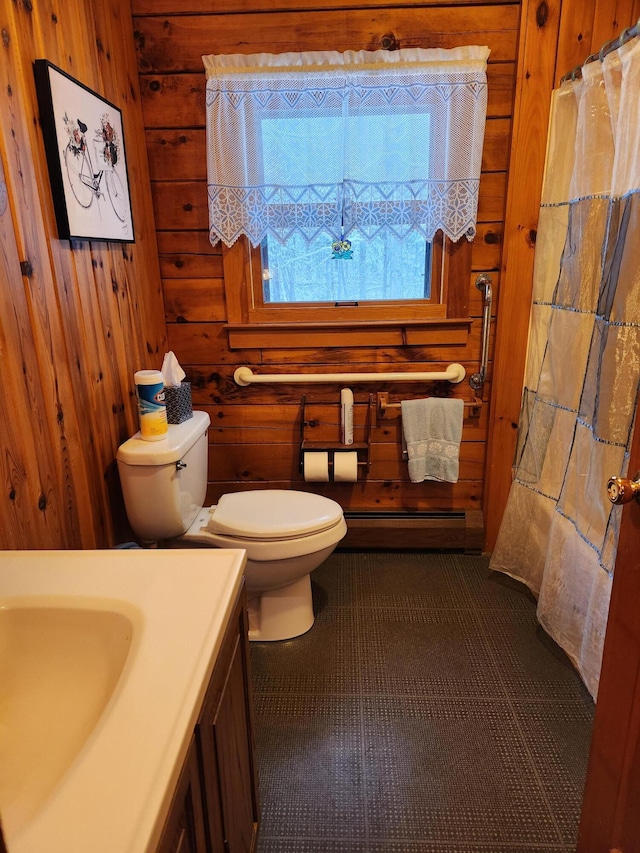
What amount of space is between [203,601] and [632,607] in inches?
28.1

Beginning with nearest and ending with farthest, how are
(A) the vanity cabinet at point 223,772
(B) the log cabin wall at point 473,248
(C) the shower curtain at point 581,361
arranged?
A: (A) the vanity cabinet at point 223,772 → (C) the shower curtain at point 581,361 → (B) the log cabin wall at point 473,248

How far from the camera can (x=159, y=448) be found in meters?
1.74

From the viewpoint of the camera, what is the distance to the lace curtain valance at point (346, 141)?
202 centimetres

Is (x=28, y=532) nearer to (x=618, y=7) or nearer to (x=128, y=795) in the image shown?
(x=128, y=795)

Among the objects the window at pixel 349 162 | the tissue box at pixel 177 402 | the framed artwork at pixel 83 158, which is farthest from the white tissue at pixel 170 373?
the window at pixel 349 162

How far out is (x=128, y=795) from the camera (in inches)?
25.2

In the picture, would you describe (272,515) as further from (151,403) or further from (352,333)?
(352,333)

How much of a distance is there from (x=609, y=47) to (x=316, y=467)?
1661 mm

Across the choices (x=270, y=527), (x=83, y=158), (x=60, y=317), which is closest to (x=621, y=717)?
(x=270, y=527)

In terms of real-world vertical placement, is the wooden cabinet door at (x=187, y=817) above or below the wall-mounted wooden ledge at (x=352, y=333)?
below

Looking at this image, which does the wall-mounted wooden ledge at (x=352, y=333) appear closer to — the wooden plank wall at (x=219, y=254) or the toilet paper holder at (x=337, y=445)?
the wooden plank wall at (x=219, y=254)

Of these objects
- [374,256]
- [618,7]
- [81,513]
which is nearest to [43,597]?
[81,513]

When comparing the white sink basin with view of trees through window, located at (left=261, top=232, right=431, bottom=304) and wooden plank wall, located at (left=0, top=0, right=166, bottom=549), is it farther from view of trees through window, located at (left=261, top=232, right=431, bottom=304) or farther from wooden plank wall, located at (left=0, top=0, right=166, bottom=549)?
view of trees through window, located at (left=261, top=232, right=431, bottom=304)

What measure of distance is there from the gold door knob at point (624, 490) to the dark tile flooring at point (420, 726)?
97 cm
